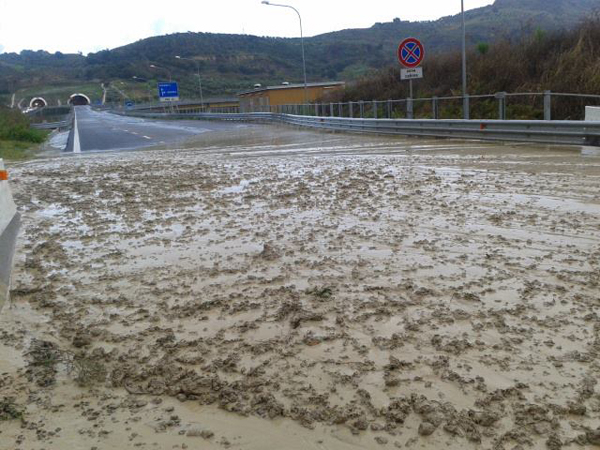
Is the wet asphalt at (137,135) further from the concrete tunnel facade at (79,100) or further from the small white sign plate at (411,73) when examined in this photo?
the concrete tunnel facade at (79,100)

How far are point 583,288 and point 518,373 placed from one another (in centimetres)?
147

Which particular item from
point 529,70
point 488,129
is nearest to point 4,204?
point 488,129

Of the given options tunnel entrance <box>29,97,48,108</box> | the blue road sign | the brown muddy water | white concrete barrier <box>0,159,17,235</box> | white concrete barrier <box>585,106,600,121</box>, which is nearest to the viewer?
the brown muddy water

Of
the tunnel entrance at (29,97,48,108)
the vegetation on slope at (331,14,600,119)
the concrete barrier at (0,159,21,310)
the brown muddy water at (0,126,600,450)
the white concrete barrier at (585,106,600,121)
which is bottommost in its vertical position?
the brown muddy water at (0,126,600,450)

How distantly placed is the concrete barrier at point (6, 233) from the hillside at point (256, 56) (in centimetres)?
7761

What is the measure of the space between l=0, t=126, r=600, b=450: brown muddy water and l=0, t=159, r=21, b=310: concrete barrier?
14 centimetres

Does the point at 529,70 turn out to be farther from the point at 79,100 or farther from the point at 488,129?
the point at 79,100

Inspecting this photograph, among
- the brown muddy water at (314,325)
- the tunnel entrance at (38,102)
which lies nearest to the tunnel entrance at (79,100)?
the tunnel entrance at (38,102)

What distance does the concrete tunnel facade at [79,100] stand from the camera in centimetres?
17100

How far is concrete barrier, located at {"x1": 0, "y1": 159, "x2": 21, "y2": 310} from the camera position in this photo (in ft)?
17.7

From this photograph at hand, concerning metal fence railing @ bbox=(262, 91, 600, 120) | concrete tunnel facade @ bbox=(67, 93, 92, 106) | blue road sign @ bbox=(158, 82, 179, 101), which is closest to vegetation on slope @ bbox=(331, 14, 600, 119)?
metal fence railing @ bbox=(262, 91, 600, 120)

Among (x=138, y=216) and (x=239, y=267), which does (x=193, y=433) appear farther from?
(x=138, y=216)

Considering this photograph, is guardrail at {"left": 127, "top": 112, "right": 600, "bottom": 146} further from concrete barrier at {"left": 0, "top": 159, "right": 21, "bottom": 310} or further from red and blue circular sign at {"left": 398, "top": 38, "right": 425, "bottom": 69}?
concrete barrier at {"left": 0, "top": 159, "right": 21, "bottom": 310}

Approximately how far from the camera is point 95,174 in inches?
547
